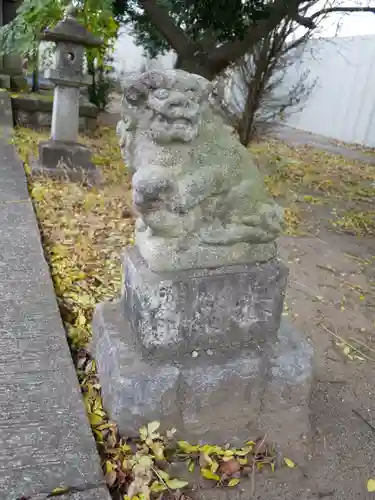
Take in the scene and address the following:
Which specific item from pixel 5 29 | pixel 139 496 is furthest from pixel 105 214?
pixel 139 496

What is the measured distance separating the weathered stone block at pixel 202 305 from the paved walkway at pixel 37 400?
0.36m

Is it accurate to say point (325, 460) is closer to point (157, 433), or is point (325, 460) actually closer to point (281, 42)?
point (157, 433)

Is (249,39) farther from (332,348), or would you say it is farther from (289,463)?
(289,463)

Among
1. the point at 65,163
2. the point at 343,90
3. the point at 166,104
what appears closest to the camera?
the point at 166,104

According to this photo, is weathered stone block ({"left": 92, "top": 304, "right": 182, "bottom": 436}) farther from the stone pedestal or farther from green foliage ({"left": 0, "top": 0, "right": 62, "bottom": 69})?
green foliage ({"left": 0, "top": 0, "right": 62, "bottom": 69})

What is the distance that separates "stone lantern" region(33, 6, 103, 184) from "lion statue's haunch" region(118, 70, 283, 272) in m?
3.44

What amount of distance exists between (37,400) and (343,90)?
13162 millimetres

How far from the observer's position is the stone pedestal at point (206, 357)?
169 cm

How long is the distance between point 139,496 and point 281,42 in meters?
6.65

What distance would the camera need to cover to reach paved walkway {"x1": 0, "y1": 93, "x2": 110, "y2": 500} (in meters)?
1.44

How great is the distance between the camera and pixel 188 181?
62.3 inches

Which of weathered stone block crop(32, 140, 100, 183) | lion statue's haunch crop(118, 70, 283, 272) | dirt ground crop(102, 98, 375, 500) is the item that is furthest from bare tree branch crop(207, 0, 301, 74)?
lion statue's haunch crop(118, 70, 283, 272)

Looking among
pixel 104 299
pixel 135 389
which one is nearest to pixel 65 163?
pixel 104 299

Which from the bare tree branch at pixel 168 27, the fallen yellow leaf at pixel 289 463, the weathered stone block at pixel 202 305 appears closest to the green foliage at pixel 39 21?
the bare tree branch at pixel 168 27
